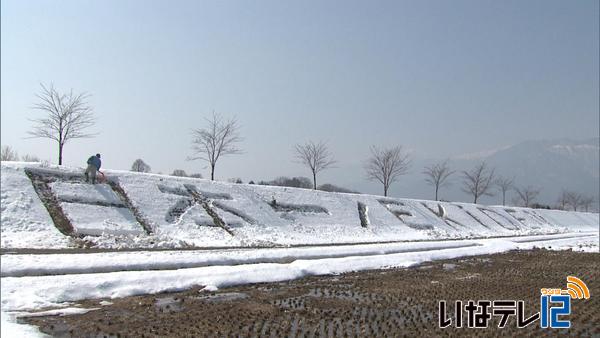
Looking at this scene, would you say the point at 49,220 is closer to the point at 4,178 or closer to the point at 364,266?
the point at 4,178

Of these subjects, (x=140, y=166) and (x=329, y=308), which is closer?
(x=329, y=308)

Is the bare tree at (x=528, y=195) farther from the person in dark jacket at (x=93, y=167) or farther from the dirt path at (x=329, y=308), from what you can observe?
the person in dark jacket at (x=93, y=167)

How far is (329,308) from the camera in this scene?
1123 centimetres

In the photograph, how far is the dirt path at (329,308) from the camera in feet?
29.3

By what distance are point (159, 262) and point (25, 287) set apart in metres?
4.58

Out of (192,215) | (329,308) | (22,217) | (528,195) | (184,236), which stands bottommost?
(329,308)

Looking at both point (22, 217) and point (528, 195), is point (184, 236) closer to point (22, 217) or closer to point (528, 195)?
point (22, 217)

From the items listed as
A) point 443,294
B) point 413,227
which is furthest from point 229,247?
point 413,227

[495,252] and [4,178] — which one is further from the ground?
[4,178]

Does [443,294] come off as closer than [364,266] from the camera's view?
Yes

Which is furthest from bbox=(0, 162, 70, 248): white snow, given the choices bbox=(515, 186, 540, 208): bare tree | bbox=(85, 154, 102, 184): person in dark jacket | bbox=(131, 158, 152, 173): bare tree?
bbox=(515, 186, 540, 208): bare tree

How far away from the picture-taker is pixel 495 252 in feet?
86.7

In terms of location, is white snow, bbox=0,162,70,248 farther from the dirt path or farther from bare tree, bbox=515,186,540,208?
bare tree, bbox=515,186,540,208

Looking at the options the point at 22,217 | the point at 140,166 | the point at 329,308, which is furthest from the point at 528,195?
the point at 329,308
